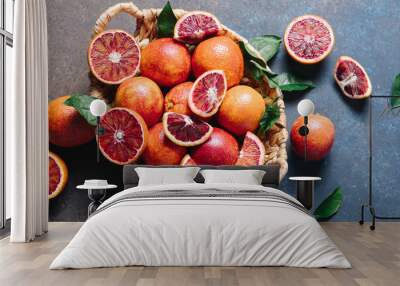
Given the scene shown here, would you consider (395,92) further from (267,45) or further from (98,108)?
(98,108)

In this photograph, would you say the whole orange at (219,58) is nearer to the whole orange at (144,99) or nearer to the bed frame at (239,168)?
the whole orange at (144,99)

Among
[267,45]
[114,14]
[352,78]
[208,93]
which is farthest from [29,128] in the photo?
[352,78]

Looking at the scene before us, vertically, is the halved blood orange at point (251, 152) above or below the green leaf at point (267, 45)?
below

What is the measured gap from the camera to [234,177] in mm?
5629

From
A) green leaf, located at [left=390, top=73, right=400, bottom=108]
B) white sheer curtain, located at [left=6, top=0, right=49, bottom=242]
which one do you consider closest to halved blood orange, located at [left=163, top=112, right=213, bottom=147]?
white sheer curtain, located at [left=6, top=0, right=49, bottom=242]

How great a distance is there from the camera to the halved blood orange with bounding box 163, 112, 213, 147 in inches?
237

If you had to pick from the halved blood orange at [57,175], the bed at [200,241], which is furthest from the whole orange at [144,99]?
the bed at [200,241]

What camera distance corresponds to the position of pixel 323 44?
6.21 meters

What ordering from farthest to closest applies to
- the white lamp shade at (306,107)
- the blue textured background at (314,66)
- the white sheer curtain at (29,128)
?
the blue textured background at (314,66), the white lamp shade at (306,107), the white sheer curtain at (29,128)

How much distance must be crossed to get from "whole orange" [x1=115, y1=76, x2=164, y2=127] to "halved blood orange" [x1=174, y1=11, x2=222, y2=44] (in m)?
0.62

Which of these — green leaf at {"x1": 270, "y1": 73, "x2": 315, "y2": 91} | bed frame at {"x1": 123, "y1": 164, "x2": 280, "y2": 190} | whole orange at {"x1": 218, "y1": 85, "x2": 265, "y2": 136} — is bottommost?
bed frame at {"x1": 123, "y1": 164, "x2": 280, "y2": 190}

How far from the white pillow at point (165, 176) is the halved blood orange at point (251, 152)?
62 centimetres

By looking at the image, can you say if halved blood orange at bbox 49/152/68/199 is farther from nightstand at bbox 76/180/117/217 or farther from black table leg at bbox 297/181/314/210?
black table leg at bbox 297/181/314/210

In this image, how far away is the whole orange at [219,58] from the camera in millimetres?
6094
